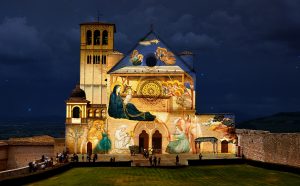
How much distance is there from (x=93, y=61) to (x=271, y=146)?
33317 mm

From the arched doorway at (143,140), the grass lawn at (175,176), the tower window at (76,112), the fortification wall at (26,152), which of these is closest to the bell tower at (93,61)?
the tower window at (76,112)

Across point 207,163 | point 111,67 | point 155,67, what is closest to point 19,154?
point 111,67

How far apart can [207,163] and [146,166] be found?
5592 millimetres

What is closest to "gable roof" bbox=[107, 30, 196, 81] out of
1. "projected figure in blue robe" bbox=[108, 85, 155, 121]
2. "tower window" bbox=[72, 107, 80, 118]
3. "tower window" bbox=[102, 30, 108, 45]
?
"projected figure in blue robe" bbox=[108, 85, 155, 121]

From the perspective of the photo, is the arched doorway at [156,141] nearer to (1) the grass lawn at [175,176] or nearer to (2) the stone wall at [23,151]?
(2) the stone wall at [23,151]

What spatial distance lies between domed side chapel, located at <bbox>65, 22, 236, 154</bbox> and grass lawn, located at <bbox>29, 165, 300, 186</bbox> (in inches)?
449

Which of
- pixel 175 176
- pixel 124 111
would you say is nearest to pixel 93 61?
pixel 124 111

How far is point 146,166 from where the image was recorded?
42.3m

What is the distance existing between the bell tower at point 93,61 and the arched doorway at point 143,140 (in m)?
14.3

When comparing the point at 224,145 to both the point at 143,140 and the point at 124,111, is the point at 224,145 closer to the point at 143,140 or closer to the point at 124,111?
the point at 143,140

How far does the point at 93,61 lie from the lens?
6700cm

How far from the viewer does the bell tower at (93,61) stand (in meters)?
66.7

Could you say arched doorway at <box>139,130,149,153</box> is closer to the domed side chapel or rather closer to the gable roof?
the domed side chapel

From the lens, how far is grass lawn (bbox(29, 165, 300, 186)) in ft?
106
